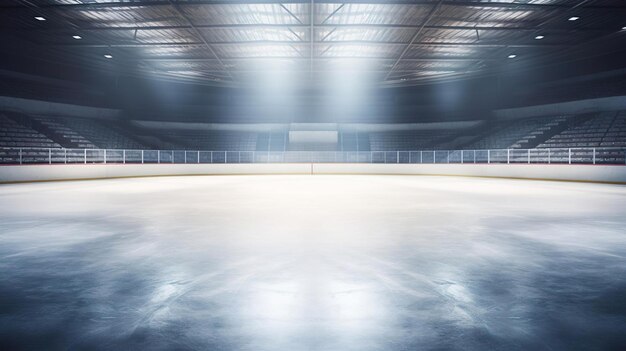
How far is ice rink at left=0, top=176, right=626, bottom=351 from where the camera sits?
2.30 metres

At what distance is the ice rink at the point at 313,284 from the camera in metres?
2.30

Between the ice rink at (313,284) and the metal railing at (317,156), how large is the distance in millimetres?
17095

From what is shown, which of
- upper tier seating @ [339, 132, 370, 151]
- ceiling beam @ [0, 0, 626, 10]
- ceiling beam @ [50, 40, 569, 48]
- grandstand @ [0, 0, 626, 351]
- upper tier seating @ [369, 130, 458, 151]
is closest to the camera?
grandstand @ [0, 0, 626, 351]

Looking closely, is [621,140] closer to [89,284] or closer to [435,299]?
[435,299]

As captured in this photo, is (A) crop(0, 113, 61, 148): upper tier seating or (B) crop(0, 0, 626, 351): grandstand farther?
(A) crop(0, 113, 61, 148): upper tier seating

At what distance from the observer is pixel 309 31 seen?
19469mm

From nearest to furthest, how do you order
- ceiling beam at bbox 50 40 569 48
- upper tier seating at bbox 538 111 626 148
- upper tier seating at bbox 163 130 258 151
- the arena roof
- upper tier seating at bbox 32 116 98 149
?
the arena roof → ceiling beam at bbox 50 40 569 48 → upper tier seating at bbox 538 111 626 148 → upper tier seating at bbox 32 116 98 149 → upper tier seating at bbox 163 130 258 151

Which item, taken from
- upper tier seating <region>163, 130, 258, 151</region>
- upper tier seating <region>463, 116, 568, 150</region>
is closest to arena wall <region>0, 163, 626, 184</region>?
upper tier seating <region>463, 116, 568, 150</region>

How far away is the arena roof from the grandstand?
0.16 metres

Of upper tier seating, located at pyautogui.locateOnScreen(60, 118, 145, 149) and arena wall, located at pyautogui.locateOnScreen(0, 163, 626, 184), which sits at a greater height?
upper tier seating, located at pyautogui.locateOnScreen(60, 118, 145, 149)

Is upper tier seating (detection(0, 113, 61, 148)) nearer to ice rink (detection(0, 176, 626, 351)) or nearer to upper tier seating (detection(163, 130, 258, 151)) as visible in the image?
upper tier seating (detection(163, 130, 258, 151))

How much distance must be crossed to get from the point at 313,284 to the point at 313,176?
20695 millimetres

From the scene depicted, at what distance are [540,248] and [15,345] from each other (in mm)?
5062

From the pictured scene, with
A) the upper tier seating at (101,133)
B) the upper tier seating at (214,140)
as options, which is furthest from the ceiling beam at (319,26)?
the upper tier seating at (214,140)
